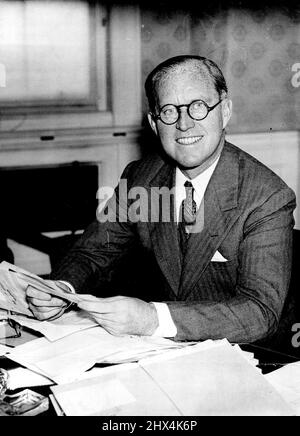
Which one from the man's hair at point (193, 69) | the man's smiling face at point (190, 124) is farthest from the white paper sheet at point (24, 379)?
the man's hair at point (193, 69)

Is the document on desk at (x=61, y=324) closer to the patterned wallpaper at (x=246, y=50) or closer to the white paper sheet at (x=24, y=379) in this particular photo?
the white paper sheet at (x=24, y=379)

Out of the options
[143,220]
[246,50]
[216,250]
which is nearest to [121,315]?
[216,250]

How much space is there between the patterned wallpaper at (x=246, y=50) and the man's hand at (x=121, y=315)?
324 centimetres

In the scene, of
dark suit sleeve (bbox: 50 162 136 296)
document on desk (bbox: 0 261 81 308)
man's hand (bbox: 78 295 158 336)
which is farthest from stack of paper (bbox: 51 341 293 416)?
dark suit sleeve (bbox: 50 162 136 296)

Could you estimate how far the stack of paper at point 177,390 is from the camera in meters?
1.13

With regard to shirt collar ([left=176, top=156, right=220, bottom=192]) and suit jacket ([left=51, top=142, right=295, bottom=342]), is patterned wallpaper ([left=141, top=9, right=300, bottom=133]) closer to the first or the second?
suit jacket ([left=51, top=142, right=295, bottom=342])

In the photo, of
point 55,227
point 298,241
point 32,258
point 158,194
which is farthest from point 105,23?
point 298,241

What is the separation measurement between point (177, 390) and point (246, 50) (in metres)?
3.87

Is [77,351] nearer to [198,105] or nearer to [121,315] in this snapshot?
[121,315]

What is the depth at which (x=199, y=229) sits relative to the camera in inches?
77.6

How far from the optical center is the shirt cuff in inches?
60.5

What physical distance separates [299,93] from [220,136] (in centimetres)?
298

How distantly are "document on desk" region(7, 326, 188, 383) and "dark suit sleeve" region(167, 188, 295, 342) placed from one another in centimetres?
11
